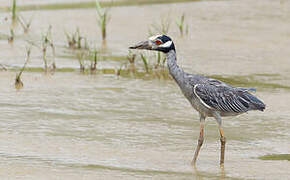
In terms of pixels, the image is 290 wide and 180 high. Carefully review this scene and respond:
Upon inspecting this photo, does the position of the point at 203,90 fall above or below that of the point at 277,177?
above

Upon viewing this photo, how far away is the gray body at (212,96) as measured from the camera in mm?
6094

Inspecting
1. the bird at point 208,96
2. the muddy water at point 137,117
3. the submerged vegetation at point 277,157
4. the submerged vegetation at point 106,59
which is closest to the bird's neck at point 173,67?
the bird at point 208,96

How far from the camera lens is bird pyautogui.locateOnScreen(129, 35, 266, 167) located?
240 inches

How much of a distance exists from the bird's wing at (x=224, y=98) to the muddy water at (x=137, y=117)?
0.46 m

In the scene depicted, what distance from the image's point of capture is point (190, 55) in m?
10.6

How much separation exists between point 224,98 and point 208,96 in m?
0.17

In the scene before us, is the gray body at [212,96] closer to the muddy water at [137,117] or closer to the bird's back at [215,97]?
the bird's back at [215,97]

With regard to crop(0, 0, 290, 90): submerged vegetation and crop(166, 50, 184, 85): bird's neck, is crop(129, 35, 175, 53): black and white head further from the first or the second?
crop(0, 0, 290, 90): submerged vegetation

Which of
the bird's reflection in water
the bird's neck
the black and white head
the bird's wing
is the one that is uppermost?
the black and white head

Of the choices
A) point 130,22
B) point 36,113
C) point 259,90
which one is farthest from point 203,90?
point 130,22

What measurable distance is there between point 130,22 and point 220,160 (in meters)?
6.85

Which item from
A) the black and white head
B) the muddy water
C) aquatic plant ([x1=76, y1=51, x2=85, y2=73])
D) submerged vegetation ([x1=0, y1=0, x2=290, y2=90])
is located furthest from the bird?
aquatic plant ([x1=76, y1=51, x2=85, y2=73])

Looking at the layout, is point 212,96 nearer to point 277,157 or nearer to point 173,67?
point 173,67

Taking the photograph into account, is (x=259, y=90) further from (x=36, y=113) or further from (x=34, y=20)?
(x=34, y=20)
